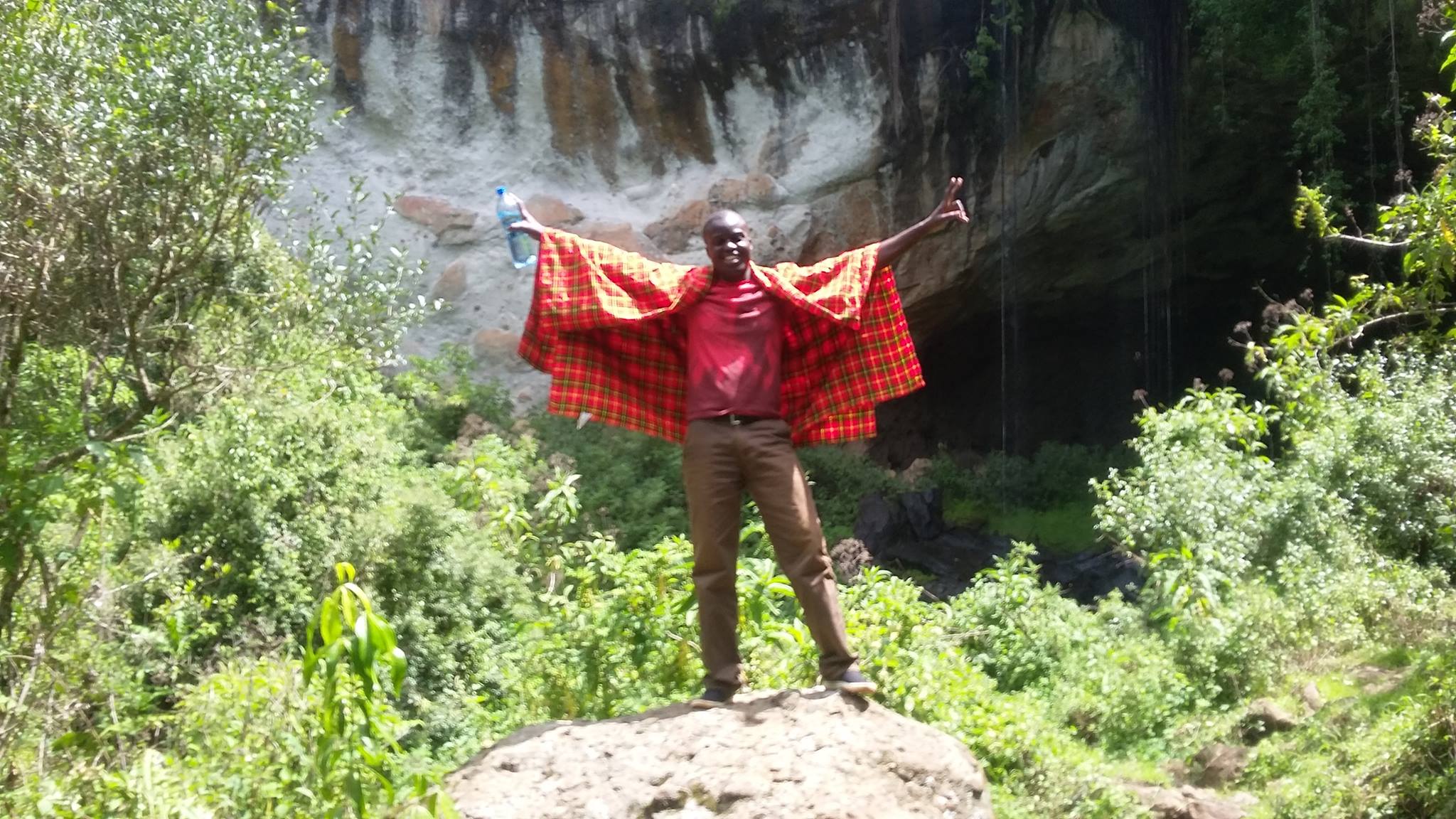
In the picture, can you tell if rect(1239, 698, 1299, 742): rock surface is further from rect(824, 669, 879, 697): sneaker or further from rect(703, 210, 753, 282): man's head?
rect(703, 210, 753, 282): man's head

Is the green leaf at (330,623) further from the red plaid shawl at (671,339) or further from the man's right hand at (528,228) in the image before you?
the man's right hand at (528,228)

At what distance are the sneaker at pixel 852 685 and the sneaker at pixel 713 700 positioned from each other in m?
0.32

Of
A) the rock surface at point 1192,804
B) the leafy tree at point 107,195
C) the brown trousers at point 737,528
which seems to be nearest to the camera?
the brown trousers at point 737,528

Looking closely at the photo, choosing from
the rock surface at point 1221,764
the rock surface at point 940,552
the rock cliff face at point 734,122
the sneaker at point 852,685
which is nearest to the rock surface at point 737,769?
the sneaker at point 852,685

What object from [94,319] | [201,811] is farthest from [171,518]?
[201,811]

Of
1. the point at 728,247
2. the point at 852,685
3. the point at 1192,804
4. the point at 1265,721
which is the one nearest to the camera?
the point at 852,685

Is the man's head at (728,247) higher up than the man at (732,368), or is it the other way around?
the man's head at (728,247)

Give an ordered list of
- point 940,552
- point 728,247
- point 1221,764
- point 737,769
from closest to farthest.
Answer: point 737,769
point 728,247
point 1221,764
point 940,552

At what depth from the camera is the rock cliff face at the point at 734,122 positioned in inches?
428

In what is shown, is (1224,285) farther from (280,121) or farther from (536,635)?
(280,121)

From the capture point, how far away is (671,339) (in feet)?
14.8

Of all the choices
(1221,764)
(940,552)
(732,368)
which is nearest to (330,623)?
(732,368)

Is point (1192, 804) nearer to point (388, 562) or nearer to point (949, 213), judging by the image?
point (949, 213)

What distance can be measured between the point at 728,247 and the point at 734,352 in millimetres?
352
